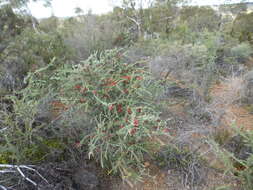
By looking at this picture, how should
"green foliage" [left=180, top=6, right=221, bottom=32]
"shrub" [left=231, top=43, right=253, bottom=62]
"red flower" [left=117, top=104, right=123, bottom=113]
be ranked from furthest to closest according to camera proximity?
"green foliage" [left=180, top=6, right=221, bottom=32], "shrub" [left=231, top=43, right=253, bottom=62], "red flower" [left=117, top=104, right=123, bottom=113]

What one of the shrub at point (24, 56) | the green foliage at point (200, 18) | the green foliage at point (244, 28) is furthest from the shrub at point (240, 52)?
the shrub at point (24, 56)

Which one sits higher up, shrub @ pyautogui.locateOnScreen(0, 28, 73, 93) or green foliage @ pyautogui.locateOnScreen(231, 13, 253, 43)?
shrub @ pyautogui.locateOnScreen(0, 28, 73, 93)

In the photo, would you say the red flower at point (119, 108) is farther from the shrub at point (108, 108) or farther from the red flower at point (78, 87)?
the red flower at point (78, 87)

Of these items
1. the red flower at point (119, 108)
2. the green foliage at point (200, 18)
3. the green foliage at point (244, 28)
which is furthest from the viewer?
the green foliage at point (200, 18)

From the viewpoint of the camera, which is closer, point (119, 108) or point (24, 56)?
point (119, 108)

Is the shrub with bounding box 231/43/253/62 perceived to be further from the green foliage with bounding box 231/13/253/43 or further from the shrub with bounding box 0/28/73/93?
the shrub with bounding box 0/28/73/93

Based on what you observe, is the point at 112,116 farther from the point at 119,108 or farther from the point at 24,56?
the point at 24,56

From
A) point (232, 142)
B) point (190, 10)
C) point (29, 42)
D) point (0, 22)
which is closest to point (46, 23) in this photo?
point (0, 22)

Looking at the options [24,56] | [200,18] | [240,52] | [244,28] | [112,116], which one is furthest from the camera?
[200,18]

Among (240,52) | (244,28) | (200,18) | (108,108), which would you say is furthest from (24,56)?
(200,18)

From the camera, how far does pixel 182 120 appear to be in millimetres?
3246

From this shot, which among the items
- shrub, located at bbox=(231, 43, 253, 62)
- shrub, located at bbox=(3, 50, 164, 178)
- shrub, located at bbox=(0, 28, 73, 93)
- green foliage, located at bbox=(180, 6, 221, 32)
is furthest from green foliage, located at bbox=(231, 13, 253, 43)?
shrub, located at bbox=(3, 50, 164, 178)

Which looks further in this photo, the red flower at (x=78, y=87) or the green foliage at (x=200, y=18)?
the green foliage at (x=200, y=18)

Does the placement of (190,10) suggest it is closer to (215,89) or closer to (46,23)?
(215,89)
